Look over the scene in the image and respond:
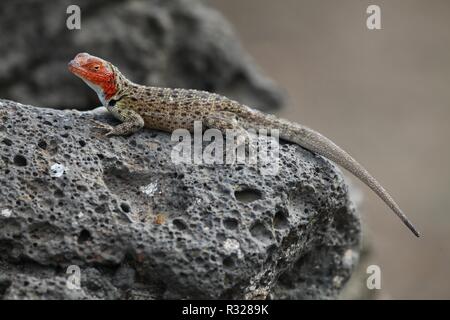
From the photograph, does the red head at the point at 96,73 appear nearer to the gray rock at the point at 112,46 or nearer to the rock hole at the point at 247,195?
the rock hole at the point at 247,195

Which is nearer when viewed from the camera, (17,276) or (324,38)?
(17,276)

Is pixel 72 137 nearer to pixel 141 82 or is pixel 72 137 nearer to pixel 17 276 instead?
pixel 17 276

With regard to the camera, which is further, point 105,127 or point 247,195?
point 105,127

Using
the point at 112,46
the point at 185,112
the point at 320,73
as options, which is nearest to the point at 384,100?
the point at 320,73

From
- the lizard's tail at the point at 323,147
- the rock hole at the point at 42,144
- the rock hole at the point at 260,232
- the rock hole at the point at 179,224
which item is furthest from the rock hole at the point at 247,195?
the rock hole at the point at 42,144

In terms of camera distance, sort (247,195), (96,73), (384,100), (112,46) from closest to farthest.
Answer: (247,195), (96,73), (112,46), (384,100)

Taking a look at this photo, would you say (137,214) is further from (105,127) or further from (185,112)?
(185,112)

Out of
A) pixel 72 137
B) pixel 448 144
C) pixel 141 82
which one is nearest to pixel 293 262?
pixel 72 137
